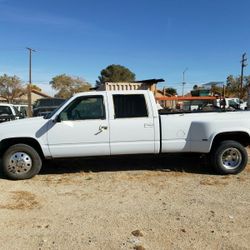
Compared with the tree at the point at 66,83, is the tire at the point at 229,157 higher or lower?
lower

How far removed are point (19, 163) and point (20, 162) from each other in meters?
0.03

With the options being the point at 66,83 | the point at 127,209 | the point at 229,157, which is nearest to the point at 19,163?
the point at 127,209

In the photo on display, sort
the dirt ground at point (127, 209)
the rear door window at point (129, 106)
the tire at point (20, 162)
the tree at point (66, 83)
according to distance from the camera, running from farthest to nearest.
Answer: the tree at point (66, 83) < the rear door window at point (129, 106) < the tire at point (20, 162) < the dirt ground at point (127, 209)

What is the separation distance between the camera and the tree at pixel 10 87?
75.5m

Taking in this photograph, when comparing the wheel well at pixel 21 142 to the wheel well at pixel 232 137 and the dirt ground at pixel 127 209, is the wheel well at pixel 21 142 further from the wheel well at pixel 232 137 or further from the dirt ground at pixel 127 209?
the wheel well at pixel 232 137

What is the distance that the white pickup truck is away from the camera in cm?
759

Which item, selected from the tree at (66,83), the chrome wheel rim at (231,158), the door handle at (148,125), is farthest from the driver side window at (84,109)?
the tree at (66,83)

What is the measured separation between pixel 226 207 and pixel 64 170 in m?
4.11

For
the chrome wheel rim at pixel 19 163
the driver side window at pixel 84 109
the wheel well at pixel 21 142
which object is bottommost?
the chrome wheel rim at pixel 19 163

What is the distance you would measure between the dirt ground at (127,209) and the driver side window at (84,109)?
1.28 meters

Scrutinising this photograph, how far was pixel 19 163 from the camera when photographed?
24.8 feet

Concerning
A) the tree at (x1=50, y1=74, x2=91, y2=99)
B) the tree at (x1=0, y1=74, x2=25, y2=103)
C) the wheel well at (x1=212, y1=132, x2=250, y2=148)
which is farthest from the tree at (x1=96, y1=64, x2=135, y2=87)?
the wheel well at (x1=212, y1=132, x2=250, y2=148)

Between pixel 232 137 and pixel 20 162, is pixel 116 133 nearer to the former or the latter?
pixel 20 162

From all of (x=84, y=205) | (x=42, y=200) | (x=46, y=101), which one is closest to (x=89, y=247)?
(x=84, y=205)
